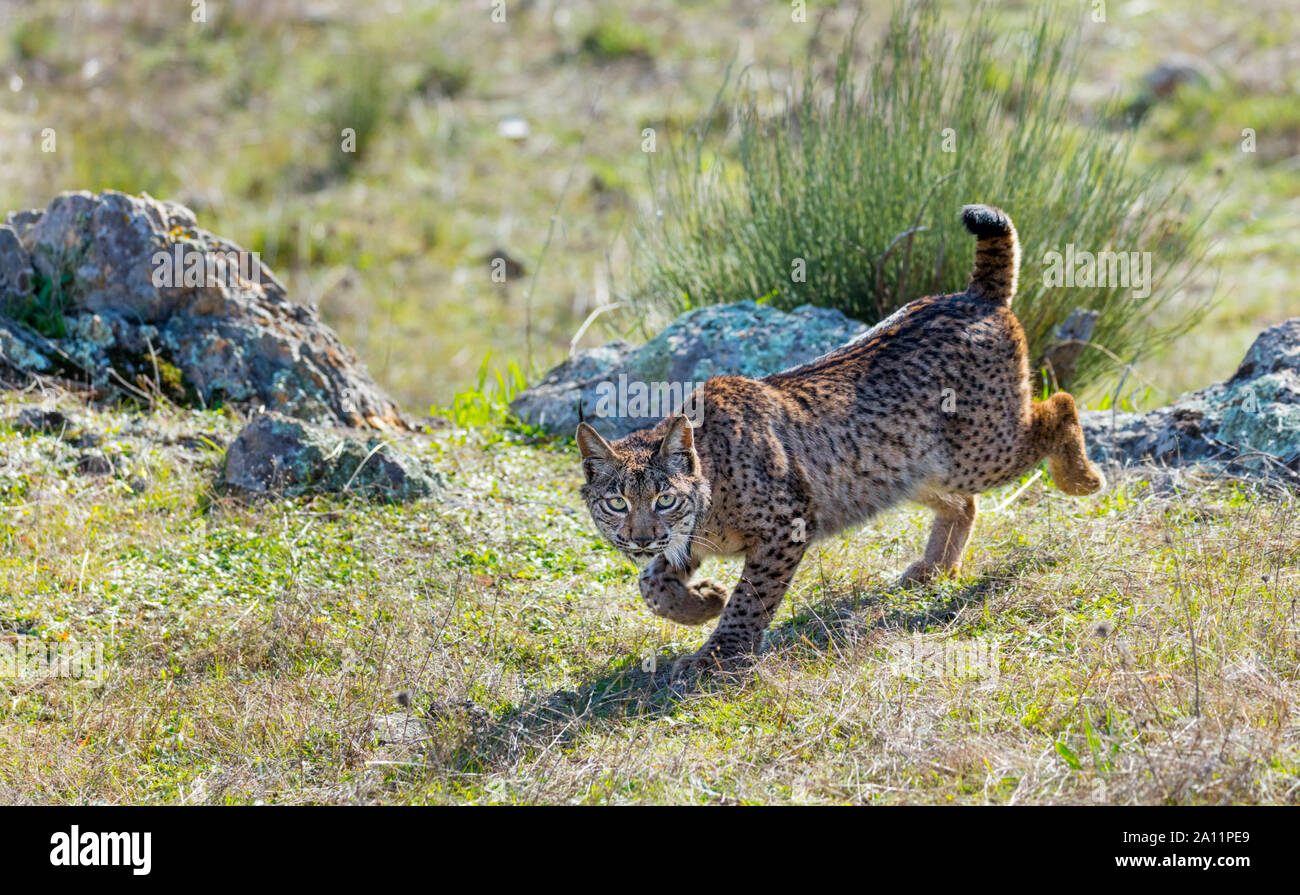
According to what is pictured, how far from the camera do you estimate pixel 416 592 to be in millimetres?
5621

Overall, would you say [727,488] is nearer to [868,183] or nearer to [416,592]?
[416,592]

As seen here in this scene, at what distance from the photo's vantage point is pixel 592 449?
15.9 feet

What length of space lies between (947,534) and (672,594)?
130cm

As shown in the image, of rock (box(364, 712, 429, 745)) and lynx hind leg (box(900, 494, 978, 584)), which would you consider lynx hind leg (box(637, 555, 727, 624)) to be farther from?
rock (box(364, 712, 429, 745))

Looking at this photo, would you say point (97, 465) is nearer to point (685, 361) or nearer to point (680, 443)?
point (685, 361)

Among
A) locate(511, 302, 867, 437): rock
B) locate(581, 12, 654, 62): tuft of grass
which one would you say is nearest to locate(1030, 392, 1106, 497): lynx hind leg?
locate(511, 302, 867, 437): rock

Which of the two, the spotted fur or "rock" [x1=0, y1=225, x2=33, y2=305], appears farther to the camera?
"rock" [x1=0, y1=225, x2=33, y2=305]

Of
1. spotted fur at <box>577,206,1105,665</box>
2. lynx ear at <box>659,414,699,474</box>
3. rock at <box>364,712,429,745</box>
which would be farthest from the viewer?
→ spotted fur at <box>577,206,1105,665</box>

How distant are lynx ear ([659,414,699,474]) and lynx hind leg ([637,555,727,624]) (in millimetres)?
442

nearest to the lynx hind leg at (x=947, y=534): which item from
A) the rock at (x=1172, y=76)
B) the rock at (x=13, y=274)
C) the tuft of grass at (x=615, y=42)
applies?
the rock at (x=13, y=274)

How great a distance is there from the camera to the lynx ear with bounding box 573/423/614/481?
15.7 feet

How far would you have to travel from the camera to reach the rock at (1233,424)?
6.12 metres

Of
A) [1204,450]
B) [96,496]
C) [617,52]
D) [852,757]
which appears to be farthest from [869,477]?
[617,52]

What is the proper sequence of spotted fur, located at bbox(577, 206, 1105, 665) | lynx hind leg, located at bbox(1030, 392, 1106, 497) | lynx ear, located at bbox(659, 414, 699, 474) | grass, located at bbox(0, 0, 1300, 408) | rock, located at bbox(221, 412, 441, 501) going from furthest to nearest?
grass, located at bbox(0, 0, 1300, 408) < rock, located at bbox(221, 412, 441, 501) < lynx hind leg, located at bbox(1030, 392, 1106, 497) < spotted fur, located at bbox(577, 206, 1105, 665) < lynx ear, located at bbox(659, 414, 699, 474)
